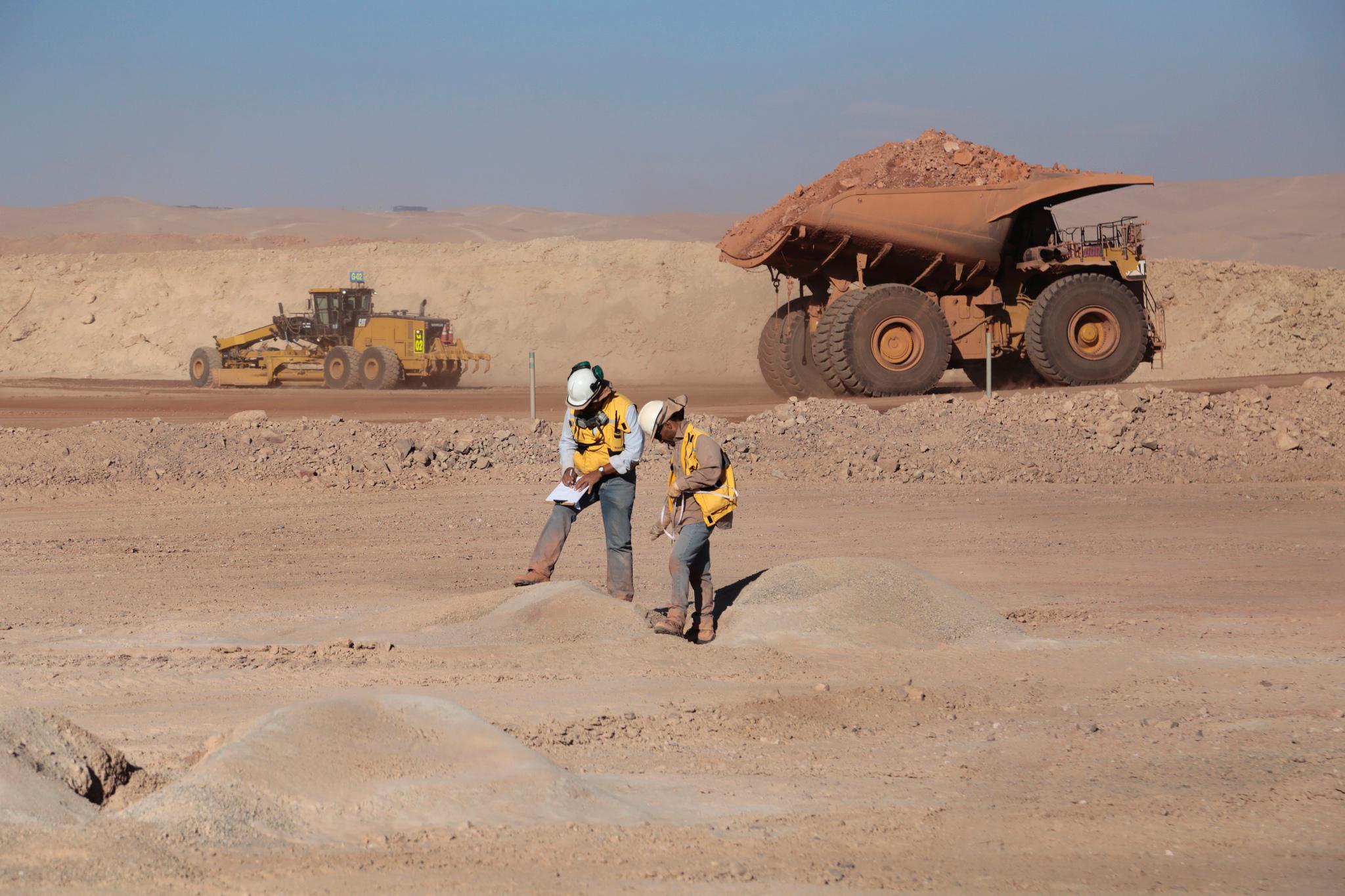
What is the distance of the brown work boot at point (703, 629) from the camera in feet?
26.2

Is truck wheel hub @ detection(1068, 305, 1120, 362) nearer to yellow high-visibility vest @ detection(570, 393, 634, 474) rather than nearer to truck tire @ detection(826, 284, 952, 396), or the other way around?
truck tire @ detection(826, 284, 952, 396)

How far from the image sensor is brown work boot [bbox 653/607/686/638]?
783 centimetres

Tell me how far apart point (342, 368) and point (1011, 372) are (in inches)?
561

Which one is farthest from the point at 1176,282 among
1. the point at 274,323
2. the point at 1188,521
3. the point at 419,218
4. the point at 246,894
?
the point at 419,218

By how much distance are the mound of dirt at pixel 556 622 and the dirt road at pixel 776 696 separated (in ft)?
0.38

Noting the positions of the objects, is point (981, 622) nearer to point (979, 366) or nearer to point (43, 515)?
point (43, 515)

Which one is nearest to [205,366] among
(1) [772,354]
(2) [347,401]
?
(2) [347,401]

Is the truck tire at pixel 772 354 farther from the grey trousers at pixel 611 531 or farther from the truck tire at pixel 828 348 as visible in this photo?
the grey trousers at pixel 611 531

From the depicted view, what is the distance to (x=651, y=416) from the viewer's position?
7.77 m

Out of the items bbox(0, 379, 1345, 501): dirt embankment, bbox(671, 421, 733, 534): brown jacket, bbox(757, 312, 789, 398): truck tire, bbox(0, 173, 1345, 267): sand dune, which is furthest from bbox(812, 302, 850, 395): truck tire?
bbox(0, 173, 1345, 267): sand dune

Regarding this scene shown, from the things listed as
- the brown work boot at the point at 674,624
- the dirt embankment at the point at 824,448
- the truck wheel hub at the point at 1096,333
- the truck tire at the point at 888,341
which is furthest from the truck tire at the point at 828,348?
the brown work boot at the point at 674,624

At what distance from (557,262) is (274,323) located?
14.4 m

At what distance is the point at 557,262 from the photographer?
43.2 metres

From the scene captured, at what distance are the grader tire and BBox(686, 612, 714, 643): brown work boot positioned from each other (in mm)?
13023
